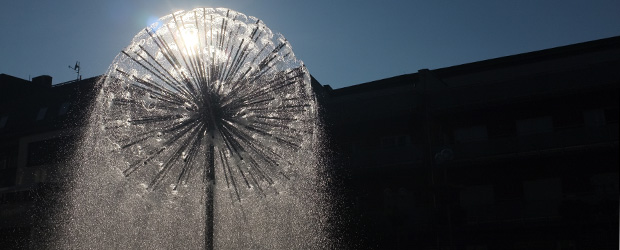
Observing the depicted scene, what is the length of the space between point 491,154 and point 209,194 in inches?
926

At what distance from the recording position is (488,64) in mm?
30922

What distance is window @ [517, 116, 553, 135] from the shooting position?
28719mm

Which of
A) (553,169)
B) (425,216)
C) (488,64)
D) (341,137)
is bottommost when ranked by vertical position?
(425,216)

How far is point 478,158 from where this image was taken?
28531 mm

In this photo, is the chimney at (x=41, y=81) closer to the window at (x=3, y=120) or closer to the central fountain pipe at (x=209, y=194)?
the window at (x=3, y=120)

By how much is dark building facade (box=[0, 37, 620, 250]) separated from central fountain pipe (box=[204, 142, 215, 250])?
18.0m

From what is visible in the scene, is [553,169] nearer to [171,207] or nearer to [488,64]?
[488,64]

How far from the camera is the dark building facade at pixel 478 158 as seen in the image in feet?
86.3

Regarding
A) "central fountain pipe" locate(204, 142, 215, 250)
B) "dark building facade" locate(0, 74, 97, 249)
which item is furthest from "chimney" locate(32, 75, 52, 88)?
"central fountain pipe" locate(204, 142, 215, 250)

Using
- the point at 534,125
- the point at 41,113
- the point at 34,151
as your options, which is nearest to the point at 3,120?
the point at 41,113

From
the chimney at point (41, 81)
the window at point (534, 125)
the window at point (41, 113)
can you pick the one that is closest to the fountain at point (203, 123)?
the window at point (534, 125)

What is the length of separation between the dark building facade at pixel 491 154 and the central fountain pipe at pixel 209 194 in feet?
59.4

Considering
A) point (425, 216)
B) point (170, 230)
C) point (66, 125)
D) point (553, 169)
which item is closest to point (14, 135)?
point (66, 125)

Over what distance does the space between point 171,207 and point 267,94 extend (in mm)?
2040
